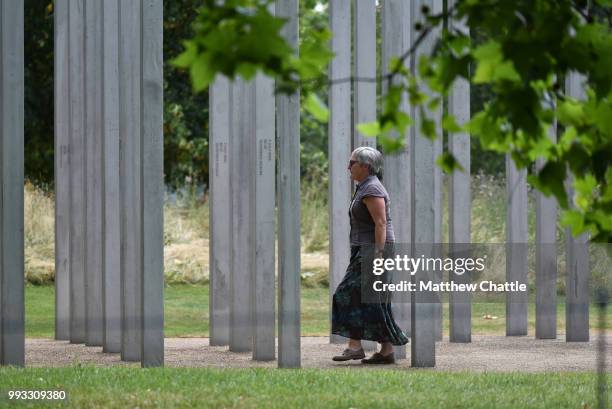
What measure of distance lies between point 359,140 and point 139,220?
2892 mm

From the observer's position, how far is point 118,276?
1146 centimetres

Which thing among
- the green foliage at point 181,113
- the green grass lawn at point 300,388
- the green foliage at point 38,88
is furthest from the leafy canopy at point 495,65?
the green foliage at point 38,88

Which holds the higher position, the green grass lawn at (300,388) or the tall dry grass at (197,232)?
the tall dry grass at (197,232)

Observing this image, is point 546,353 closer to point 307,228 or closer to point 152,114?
point 152,114

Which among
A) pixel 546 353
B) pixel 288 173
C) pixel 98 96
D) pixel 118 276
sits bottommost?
pixel 546 353

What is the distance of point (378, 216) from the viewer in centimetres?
1071

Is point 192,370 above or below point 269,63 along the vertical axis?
below

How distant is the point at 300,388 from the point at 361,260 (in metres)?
2.42

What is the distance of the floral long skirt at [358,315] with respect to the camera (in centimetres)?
1080

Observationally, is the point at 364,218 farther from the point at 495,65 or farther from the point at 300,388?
the point at 495,65

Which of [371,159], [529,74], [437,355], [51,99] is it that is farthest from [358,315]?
[51,99]

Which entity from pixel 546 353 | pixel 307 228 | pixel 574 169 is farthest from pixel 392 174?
pixel 307 228

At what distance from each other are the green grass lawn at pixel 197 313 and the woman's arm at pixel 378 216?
143 inches

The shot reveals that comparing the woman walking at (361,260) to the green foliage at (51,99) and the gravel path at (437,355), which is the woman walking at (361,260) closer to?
the gravel path at (437,355)
